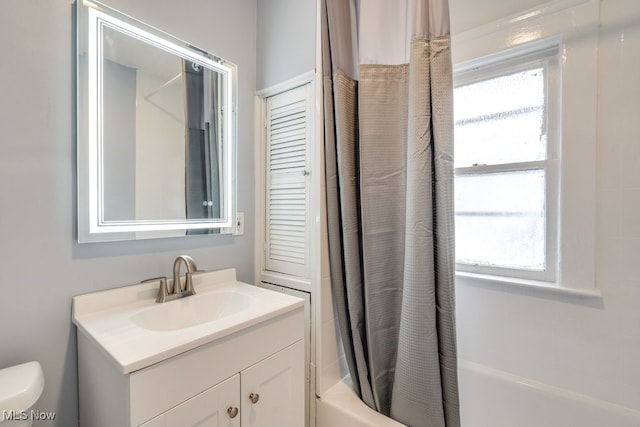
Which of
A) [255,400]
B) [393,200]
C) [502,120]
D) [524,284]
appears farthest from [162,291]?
[502,120]

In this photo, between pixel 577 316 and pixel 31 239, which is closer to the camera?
pixel 31 239

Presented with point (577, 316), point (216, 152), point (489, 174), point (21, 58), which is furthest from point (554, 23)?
point (21, 58)

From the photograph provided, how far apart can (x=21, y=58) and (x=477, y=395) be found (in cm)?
224

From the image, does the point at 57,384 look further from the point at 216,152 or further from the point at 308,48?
the point at 308,48

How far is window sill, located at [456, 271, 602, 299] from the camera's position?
1.09 m

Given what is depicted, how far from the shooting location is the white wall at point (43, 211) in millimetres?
810

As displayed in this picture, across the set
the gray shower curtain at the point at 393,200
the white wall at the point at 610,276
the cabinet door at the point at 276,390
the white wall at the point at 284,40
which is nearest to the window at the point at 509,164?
the white wall at the point at 610,276

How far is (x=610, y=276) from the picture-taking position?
1.06m

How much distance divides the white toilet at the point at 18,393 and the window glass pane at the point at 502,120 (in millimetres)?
1812

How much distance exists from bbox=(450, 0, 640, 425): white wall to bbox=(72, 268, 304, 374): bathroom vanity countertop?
112 cm

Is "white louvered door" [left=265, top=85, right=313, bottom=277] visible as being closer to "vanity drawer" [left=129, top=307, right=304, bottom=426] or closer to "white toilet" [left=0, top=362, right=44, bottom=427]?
"vanity drawer" [left=129, top=307, right=304, bottom=426]

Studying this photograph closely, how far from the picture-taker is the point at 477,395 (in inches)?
51.9
